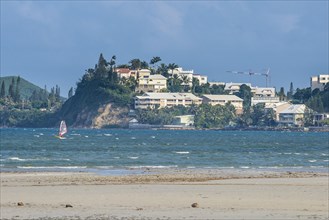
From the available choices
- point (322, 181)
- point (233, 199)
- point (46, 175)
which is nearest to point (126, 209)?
point (233, 199)

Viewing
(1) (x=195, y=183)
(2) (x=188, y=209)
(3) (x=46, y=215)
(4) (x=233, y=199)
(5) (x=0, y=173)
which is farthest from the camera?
(5) (x=0, y=173)

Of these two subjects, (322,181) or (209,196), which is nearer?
(209,196)

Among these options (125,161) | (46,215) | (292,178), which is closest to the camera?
(46,215)

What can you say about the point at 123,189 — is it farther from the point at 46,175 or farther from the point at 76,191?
the point at 46,175

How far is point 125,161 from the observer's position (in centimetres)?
6862

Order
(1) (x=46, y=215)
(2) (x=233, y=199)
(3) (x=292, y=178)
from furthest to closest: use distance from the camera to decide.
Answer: (3) (x=292, y=178)
(2) (x=233, y=199)
(1) (x=46, y=215)

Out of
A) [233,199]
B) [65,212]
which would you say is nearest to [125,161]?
[233,199]

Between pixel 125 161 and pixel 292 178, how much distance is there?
24.9m

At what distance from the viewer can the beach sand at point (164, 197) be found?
86.5 ft

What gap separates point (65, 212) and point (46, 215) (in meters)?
1.02

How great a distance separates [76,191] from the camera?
35281 millimetres

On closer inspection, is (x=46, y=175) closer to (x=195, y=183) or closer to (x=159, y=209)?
(x=195, y=183)

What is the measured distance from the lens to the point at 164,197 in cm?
3272

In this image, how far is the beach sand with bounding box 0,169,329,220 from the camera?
26.4 metres
